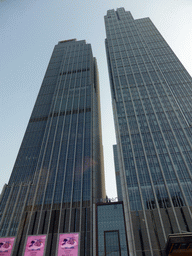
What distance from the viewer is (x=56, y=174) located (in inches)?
4136

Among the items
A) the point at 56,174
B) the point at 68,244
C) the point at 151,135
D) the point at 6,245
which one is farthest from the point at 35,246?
the point at 151,135

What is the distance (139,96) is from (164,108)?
1717 centimetres

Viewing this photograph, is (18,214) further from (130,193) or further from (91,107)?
(91,107)

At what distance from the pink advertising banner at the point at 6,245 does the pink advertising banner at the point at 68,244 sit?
69.3ft

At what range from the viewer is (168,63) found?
5349 inches

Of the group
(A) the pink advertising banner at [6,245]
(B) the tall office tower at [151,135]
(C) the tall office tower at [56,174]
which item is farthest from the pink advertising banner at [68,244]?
(B) the tall office tower at [151,135]

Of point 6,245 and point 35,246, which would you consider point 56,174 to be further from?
point 6,245

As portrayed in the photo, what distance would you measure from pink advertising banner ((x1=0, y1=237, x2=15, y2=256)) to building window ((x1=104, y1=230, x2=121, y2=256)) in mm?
38451

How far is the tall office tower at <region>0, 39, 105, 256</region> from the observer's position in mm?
84375

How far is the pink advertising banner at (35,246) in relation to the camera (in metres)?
73.1

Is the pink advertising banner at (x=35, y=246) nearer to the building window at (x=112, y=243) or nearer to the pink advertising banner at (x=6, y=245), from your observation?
the pink advertising banner at (x=6, y=245)

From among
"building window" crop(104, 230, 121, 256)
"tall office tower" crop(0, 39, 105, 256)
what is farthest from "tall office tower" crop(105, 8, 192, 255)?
"tall office tower" crop(0, 39, 105, 256)

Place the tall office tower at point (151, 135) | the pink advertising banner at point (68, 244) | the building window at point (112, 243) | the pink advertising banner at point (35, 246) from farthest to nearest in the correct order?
the building window at point (112, 243) < the pink advertising banner at point (35, 246) < the pink advertising banner at point (68, 244) < the tall office tower at point (151, 135)

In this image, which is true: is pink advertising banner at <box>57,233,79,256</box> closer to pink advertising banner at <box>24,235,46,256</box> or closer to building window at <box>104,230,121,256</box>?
pink advertising banner at <box>24,235,46,256</box>
